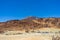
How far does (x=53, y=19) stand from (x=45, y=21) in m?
1.90

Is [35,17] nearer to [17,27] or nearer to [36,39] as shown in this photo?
[17,27]

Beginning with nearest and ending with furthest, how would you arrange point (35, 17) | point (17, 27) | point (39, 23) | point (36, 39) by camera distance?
point (36, 39) < point (17, 27) < point (39, 23) < point (35, 17)

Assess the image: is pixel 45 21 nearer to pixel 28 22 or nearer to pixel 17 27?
pixel 28 22

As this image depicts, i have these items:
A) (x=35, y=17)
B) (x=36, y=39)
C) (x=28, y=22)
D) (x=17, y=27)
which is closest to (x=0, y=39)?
(x=36, y=39)

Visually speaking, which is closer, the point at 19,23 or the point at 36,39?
the point at 36,39

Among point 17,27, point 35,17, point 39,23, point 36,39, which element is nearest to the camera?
point 36,39

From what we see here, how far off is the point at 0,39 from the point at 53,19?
90.2 feet

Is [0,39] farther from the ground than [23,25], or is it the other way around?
[23,25]

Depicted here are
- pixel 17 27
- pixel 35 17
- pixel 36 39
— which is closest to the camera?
pixel 36 39

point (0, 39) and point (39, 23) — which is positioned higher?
point (39, 23)

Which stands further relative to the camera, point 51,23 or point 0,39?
point 51,23

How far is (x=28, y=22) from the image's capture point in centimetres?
4644

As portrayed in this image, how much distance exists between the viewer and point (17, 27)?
4294cm

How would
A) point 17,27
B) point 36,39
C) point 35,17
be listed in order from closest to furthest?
point 36,39 → point 17,27 → point 35,17
